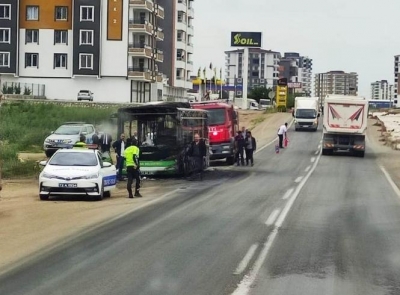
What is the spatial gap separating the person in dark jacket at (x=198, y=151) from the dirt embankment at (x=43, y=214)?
6.30 ft

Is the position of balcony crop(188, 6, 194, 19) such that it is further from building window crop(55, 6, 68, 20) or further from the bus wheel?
the bus wheel

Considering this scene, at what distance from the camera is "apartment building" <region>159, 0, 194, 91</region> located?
113 meters

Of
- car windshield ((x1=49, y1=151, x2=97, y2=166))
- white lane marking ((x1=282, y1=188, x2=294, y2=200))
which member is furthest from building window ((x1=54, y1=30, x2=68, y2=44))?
car windshield ((x1=49, y1=151, x2=97, y2=166))

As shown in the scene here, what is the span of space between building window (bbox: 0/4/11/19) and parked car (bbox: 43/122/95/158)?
47.6m

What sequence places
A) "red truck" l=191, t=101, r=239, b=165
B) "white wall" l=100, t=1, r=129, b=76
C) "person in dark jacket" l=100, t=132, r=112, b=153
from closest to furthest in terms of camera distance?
"person in dark jacket" l=100, t=132, r=112, b=153 < "red truck" l=191, t=101, r=239, b=165 < "white wall" l=100, t=1, r=129, b=76

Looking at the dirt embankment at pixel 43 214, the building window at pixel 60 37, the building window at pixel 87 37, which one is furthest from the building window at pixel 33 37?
the dirt embankment at pixel 43 214

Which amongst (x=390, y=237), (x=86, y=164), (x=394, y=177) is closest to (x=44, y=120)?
(x=394, y=177)

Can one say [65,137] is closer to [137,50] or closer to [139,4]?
[137,50]

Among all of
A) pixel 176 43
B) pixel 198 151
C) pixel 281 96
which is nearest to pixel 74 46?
pixel 176 43

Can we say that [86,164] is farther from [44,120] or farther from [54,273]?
[44,120]

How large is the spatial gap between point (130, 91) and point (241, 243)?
76302mm

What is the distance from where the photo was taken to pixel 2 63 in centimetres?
8875

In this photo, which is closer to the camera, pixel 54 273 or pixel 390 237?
pixel 54 273

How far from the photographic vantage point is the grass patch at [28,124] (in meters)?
33.1
